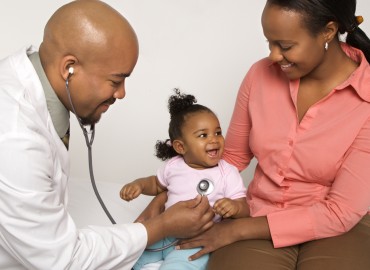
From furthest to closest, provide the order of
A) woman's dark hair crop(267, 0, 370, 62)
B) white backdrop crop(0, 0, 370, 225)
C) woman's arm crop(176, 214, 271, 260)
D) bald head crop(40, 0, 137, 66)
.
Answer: white backdrop crop(0, 0, 370, 225) < woman's arm crop(176, 214, 271, 260) < woman's dark hair crop(267, 0, 370, 62) < bald head crop(40, 0, 137, 66)

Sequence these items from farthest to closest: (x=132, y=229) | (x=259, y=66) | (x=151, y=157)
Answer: (x=151, y=157)
(x=259, y=66)
(x=132, y=229)

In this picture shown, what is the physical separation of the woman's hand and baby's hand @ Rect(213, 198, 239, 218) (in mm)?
287

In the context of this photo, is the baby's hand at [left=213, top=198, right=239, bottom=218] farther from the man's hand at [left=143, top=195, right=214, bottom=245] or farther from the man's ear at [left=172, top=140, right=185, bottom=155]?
the man's ear at [left=172, top=140, right=185, bottom=155]

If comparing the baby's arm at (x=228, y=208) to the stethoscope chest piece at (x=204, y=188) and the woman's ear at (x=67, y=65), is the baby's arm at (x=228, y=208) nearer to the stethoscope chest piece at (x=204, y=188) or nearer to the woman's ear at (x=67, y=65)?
the stethoscope chest piece at (x=204, y=188)

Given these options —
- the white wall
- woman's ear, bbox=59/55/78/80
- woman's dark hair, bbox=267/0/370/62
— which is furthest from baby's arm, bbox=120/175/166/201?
the white wall

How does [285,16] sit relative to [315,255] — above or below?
above

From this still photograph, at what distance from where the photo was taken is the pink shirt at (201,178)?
1.85 meters

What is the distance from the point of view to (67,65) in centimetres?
142

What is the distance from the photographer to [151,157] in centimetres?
300

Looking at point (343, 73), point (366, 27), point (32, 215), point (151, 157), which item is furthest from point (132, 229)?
point (366, 27)

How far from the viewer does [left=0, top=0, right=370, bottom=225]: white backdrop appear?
2.86m

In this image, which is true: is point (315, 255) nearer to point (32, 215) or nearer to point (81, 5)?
point (32, 215)

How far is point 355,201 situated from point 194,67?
1507 millimetres

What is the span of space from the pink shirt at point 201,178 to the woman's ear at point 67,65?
25.6 inches
